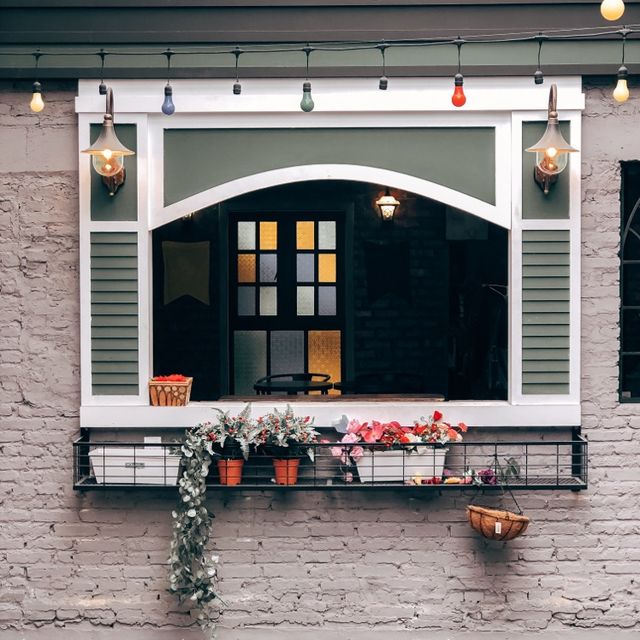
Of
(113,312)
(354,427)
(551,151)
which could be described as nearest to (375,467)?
(354,427)

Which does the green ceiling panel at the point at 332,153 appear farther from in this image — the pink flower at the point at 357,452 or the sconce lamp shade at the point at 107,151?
the pink flower at the point at 357,452

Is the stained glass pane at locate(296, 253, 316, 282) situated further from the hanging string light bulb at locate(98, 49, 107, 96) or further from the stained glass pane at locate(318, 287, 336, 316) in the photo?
the hanging string light bulb at locate(98, 49, 107, 96)

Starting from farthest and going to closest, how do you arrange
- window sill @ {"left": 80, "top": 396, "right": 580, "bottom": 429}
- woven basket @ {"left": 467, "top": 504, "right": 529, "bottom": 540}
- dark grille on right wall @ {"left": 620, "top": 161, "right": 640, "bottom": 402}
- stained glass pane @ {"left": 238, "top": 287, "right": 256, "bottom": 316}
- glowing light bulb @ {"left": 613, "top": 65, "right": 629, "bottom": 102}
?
stained glass pane @ {"left": 238, "top": 287, "right": 256, "bottom": 316} < dark grille on right wall @ {"left": 620, "top": 161, "right": 640, "bottom": 402} < window sill @ {"left": 80, "top": 396, "right": 580, "bottom": 429} < woven basket @ {"left": 467, "top": 504, "right": 529, "bottom": 540} < glowing light bulb @ {"left": 613, "top": 65, "right": 629, "bottom": 102}

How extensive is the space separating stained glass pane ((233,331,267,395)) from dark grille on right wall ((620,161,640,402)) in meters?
4.30

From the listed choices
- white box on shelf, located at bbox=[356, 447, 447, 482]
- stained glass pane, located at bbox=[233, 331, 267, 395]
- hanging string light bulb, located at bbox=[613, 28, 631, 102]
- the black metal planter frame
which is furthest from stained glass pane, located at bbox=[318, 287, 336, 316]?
hanging string light bulb, located at bbox=[613, 28, 631, 102]

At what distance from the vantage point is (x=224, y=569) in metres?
6.09

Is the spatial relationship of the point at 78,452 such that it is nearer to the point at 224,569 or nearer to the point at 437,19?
the point at 224,569

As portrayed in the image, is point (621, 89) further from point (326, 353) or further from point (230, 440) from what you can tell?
point (326, 353)

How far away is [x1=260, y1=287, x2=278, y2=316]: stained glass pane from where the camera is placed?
9.71m

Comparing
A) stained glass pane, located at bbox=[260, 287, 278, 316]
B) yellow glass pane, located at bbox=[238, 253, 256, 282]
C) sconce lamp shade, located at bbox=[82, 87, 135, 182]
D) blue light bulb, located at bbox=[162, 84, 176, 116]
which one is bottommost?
stained glass pane, located at bbox=[260, 287, 278, 316]

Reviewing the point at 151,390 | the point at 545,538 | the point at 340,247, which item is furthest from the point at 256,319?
the point at 545,538

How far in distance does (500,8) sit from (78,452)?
3.61 meters

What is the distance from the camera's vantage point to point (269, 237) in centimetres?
968

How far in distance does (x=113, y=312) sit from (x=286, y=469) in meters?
1.39
